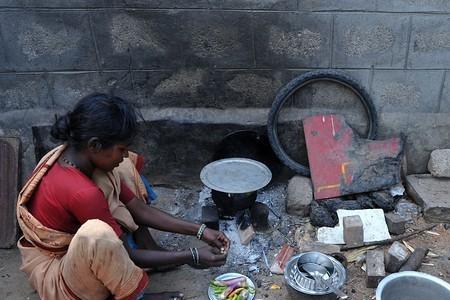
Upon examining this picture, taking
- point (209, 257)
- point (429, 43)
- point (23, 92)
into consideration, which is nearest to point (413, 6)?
point (429, 43)

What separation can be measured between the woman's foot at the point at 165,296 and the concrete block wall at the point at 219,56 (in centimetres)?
148

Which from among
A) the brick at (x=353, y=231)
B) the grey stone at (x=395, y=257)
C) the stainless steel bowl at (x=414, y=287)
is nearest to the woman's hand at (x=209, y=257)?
the stainless steel bowl at (x=414, y=287)

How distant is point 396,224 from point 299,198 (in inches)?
28.5

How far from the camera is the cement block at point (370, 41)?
10.8ft

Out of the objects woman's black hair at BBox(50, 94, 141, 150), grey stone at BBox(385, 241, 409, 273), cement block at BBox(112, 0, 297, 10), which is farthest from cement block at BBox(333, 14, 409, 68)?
woman's black hair at BBox(50, 94, 141, 150)

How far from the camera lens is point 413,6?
10.6 feet

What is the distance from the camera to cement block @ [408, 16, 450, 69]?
3.29 m

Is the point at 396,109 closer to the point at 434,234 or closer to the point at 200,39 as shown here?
the point at 434,234

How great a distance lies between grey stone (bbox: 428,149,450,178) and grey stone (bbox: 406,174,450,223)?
0.06 metres

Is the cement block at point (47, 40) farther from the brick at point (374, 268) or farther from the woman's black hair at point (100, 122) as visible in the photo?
the brick at point (374, 268)

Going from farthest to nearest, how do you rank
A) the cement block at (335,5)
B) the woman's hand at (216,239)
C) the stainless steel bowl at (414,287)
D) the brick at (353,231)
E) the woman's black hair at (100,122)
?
the cement block at (335,5) < the brick at (353,231) < the woman's hand at (216,239) < the stainless steel bowl at (414,287) < the woman's black hair at (100,122)

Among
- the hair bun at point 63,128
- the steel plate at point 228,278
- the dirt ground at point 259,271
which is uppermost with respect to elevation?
the hair bun at point 63,128

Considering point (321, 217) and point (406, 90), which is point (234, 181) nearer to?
point (321, 217)

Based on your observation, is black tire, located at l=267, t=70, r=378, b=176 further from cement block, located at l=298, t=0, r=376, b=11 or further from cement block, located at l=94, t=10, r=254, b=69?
cement block, located at l=298, t=0, r=376, b=11
